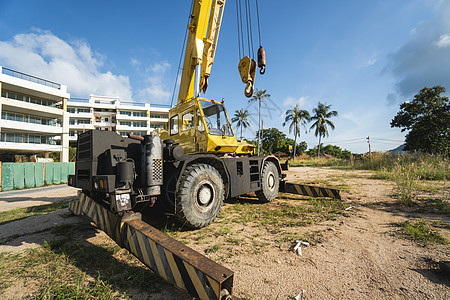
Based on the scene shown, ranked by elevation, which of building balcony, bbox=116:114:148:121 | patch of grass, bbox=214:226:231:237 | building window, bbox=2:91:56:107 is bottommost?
patch of grass, bbox=214:226:231:237

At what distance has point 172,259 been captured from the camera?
6.46 feet

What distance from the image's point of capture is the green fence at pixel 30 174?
13773mm

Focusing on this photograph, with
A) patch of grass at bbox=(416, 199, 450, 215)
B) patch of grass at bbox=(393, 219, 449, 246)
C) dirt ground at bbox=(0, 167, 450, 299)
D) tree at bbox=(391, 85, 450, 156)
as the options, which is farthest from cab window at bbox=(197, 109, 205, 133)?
tree at bbox=(391, 85, 450, 156)

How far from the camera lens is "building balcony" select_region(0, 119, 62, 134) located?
25.3 meters

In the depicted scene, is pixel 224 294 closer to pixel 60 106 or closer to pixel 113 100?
pixel 60 106

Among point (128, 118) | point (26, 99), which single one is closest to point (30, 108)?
point (26, 99)

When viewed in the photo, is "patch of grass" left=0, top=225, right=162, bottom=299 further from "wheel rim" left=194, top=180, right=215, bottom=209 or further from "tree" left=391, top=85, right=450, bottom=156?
"tree" left=391, top=85, right=450, bottom=156

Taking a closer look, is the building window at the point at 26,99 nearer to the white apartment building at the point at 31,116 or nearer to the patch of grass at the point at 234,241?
the white apartment building at the point at 31,116

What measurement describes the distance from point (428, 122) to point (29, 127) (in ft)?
174

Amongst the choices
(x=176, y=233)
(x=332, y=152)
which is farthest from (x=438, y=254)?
(x=332, y=152)

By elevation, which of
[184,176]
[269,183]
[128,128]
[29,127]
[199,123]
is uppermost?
[128,128]

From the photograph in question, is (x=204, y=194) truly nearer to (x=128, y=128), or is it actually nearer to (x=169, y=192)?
(x=169, y=192)

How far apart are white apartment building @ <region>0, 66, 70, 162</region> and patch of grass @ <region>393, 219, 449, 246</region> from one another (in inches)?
1541

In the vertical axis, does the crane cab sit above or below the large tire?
above
